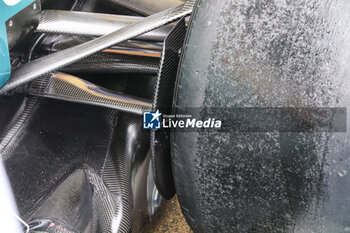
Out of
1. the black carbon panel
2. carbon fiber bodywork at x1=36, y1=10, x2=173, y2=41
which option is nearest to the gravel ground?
the black carbon panel

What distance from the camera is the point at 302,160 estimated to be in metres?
0.61

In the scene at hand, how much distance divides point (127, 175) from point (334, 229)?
19.8 inches

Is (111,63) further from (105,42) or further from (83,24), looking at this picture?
(105,42)

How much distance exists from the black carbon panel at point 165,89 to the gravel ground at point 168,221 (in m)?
0.43

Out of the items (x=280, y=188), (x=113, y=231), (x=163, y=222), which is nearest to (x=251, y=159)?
(x=280, y=188)

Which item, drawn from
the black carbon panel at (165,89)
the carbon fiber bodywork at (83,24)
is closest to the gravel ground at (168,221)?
the black carbon panel at (165,89)

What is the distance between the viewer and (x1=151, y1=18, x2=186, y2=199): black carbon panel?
705 mm

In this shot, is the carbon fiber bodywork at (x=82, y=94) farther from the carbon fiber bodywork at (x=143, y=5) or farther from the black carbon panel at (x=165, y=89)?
the carbon fiber bodywork at (x=143, y=5)

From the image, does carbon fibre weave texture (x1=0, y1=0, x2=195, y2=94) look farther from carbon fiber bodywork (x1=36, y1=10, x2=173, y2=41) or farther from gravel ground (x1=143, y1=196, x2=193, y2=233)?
gravel ground (x1=143, y1=196, x2=193, y2=233)

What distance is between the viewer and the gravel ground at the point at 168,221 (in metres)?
1.18

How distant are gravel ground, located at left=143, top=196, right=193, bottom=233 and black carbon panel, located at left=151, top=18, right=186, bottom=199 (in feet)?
1.42

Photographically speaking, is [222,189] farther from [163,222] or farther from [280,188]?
[163,222]

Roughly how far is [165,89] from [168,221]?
1.99 feet

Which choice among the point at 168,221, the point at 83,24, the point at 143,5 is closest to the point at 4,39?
the point at 83,24
